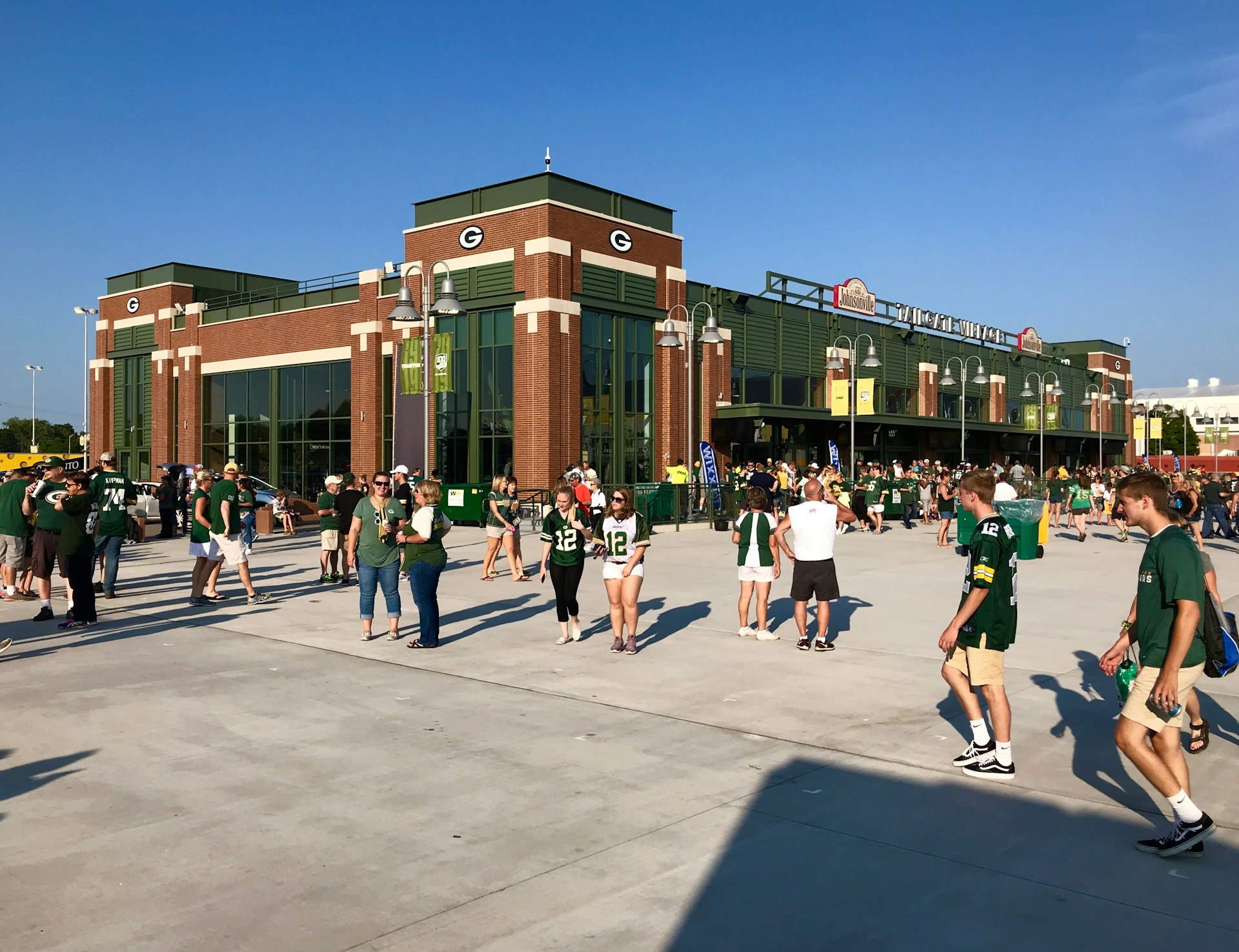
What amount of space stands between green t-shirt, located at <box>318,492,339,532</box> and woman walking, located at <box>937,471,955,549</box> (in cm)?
1300

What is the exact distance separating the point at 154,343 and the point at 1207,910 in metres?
47.2

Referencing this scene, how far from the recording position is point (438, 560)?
10.5m

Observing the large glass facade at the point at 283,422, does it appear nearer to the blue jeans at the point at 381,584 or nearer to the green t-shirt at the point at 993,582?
the blue jeans at the point at 381,584

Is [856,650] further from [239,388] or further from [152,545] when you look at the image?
[239,388]

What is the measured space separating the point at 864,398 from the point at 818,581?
25899mm

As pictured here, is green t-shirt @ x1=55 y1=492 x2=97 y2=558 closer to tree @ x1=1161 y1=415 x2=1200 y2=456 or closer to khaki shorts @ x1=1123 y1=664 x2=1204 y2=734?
khaki shorts @ x1=1123 y1=664 x2=1204 y2=734

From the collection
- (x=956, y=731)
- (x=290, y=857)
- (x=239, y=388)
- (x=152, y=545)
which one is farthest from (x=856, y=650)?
(x=239, y=388)

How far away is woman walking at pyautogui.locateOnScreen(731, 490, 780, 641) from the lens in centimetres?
1092

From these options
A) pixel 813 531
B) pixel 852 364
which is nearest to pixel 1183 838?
pixel 813 531

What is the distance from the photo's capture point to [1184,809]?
4863 mm

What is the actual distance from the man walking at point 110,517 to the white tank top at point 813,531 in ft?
28.5

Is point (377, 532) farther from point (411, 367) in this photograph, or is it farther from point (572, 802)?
point (411, 367)

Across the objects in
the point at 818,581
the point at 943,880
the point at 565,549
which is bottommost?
the point at 943,880

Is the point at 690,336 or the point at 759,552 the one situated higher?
the point at 690,336
